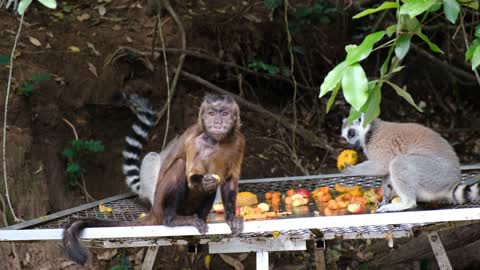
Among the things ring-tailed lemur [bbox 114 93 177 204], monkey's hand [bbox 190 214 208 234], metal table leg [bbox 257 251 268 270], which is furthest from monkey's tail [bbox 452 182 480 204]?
ring-tailed lemur [bbox 114 93 177 204]

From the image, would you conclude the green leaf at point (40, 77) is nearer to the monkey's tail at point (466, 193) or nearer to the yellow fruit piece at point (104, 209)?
the yellow fruit piece at point (104, 209)

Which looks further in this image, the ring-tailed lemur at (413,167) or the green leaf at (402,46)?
the ring-tailed lemur at (413,167)

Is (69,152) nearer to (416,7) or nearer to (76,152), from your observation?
(76,152)

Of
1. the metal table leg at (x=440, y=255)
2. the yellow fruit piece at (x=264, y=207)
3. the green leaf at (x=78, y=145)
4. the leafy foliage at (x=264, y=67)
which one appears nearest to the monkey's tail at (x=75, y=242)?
the yellow fruit piece at (x=264, y=207)

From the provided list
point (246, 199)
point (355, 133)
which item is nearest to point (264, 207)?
point (246, 199)

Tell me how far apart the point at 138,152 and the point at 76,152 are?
1.22m

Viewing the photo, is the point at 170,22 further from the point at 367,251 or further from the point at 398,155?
the point at 398,155

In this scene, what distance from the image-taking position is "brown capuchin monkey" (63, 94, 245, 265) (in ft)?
19.2

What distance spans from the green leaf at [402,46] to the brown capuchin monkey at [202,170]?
1.62 metres

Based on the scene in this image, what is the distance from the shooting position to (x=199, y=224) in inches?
218

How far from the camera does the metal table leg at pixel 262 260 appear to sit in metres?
5.58

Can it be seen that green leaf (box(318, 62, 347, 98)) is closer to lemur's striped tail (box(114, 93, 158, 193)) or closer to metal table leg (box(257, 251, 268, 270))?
metal table leg (box(257, 251, 268, 270))

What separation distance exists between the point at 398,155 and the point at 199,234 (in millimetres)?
2210

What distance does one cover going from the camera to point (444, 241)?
8.64 metres
